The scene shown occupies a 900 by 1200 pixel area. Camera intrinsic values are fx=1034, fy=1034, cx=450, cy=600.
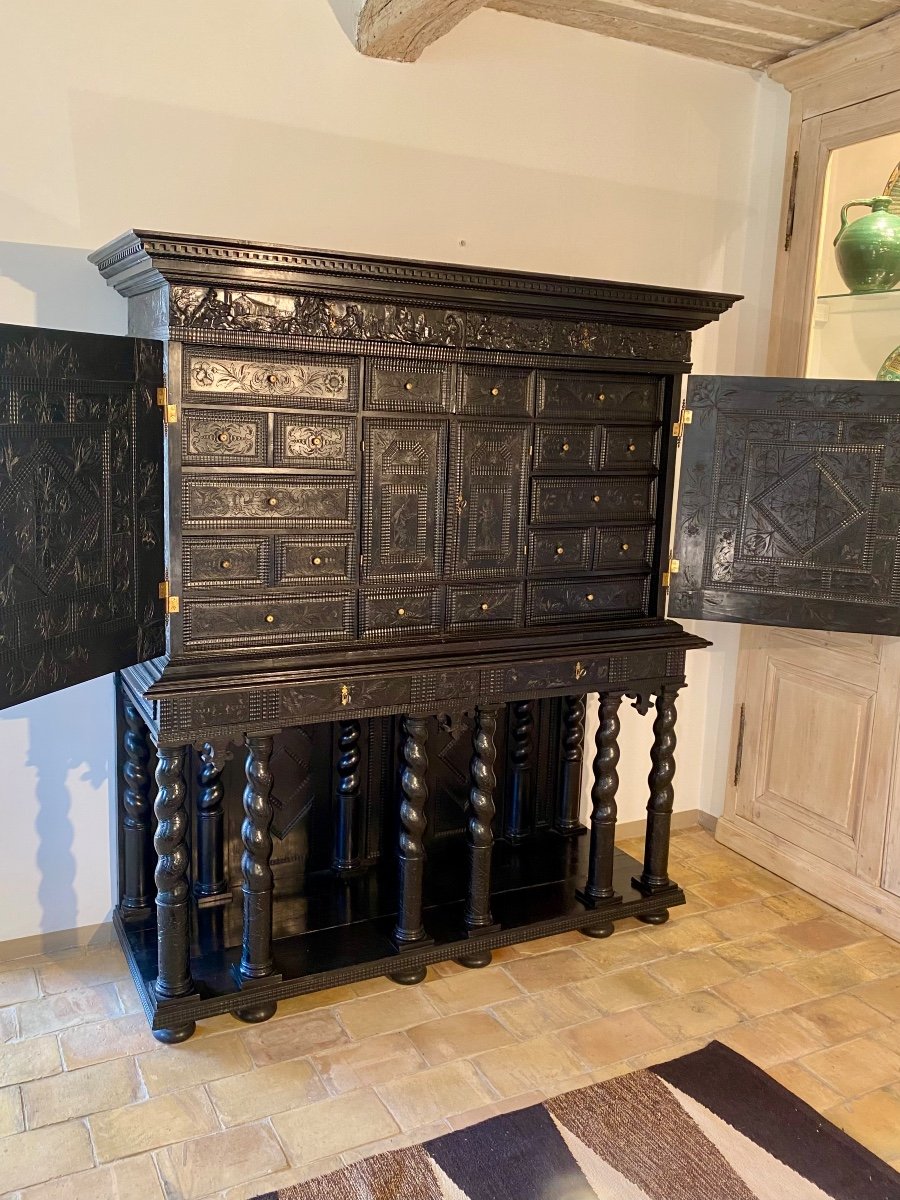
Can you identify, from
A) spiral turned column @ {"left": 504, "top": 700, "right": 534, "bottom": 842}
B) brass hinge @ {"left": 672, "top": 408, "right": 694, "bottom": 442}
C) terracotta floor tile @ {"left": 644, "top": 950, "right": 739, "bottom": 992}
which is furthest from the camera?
spiral turned column @ {"left": 504, "top": 700, "right": 534, "bottom": 842}

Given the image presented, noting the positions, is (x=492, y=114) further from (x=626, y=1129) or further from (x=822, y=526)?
(x=626, y=1129)

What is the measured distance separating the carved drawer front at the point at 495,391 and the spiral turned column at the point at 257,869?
1011mm

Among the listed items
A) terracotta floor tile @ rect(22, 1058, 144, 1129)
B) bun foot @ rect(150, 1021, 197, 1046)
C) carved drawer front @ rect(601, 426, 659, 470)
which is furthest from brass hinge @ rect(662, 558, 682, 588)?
terracotta floor tile @ rect(22, 1058, 144, 1129)

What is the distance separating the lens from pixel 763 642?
3641mm

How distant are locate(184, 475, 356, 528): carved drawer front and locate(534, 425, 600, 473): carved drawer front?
1.84 ft

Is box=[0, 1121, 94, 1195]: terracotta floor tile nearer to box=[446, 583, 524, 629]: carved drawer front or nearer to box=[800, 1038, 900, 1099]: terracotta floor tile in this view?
box=[446, 583, 524, 629]: carved drawer front

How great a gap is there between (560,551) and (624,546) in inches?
9.0

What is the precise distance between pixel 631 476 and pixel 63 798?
183 cm

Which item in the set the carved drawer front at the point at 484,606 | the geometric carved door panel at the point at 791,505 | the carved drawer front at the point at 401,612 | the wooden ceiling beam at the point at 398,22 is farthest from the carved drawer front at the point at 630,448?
the wooden ceiling beam at the point at 398,22

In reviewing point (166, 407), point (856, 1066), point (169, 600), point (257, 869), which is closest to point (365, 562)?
point (169, 600)

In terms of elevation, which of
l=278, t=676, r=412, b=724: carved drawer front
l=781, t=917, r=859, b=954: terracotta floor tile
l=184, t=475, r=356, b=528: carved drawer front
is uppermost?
l=184, t=475, r=356, b=528: carved drawer front

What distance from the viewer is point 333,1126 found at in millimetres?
2266

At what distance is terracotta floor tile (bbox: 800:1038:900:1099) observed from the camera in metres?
2.48

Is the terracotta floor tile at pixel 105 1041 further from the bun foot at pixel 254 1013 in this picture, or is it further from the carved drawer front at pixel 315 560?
the carved drawer front at pixel 315 560
